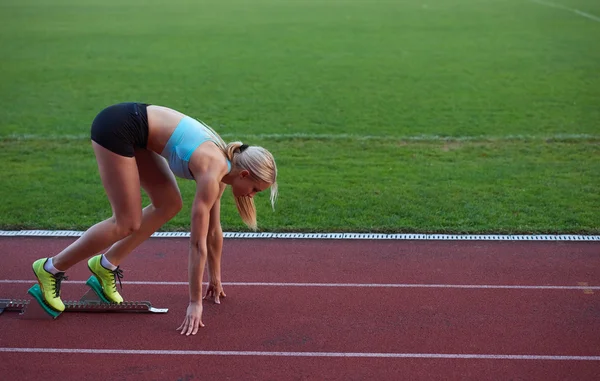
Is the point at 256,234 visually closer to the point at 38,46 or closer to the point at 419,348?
the point at 419,348

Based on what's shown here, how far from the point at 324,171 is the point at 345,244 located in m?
2.75

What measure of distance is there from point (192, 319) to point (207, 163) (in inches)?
41.7

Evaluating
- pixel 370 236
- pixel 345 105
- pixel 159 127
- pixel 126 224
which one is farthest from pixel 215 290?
pixel 345 105

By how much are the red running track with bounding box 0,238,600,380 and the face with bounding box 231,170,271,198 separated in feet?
3.15

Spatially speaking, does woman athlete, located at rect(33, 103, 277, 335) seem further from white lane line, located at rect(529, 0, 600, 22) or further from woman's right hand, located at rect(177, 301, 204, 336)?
white lane line, located at rect(529, 0, 600, 22)

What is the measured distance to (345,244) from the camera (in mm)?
7609

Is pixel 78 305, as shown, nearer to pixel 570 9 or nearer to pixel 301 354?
pixel 301 354

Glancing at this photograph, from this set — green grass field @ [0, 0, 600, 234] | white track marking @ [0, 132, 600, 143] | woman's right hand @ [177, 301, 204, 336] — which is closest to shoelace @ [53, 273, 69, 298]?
woman's right hand @ [177, 301, 204, 336]

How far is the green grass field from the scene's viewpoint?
28.9 ft

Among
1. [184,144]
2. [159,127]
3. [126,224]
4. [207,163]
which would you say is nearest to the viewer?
[207,163]

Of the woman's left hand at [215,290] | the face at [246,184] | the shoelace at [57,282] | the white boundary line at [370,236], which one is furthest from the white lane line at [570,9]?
the shoelace at [57,282]

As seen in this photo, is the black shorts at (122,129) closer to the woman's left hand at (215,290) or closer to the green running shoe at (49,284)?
the green running shoe at (49,284)

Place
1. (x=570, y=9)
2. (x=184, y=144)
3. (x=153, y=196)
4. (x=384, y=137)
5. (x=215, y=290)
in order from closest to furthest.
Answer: (x=184, y=144) → (x=153, y=196) → (x=215, y=290) → (x=384, y=137) → (x=570, y=9)

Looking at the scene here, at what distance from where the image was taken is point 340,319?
591 cm
